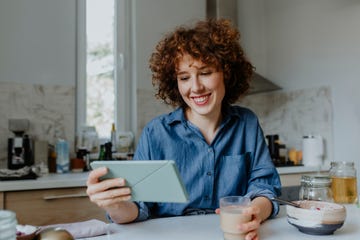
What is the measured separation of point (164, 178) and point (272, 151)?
2154 mm

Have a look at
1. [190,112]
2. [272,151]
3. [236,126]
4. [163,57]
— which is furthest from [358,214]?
[272,151]

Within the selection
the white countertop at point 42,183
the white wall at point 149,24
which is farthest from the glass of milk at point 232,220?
the white wall at point 149,24

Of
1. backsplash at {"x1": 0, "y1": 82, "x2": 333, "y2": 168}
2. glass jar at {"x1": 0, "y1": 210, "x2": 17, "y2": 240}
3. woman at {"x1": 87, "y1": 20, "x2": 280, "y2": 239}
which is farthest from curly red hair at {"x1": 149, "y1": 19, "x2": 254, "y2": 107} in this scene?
backsplash at {"x1": 0, "y1": 82, "x2": 333, "y2": 168}

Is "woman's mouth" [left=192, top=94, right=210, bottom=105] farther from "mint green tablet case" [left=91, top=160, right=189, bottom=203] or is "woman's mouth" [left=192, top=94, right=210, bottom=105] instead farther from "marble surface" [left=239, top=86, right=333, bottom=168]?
"marble surface" [left=239, top=86, right=333, bottom=168]

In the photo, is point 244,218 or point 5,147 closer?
point 244,218

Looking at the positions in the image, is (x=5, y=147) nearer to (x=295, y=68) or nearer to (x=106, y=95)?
(x=106, y=95)

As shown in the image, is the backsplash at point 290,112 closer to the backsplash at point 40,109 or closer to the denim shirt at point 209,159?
the backsplash at point 40,109

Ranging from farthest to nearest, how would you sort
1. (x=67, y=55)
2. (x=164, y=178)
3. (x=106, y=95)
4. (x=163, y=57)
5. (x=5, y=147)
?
(x=106, y=95) → (x=67, y=55) → (x=5, y=147) → (x=163, y=57) → (x=164, y=178)

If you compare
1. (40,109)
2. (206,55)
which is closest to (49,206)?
(40,109)

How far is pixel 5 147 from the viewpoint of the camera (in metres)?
2.32

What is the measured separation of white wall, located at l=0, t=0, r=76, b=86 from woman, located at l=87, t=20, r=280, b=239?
1322 mm

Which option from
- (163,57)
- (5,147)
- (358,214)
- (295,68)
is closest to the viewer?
(358,214)

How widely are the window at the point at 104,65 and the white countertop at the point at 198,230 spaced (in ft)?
5.60

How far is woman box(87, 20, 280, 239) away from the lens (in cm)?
126
